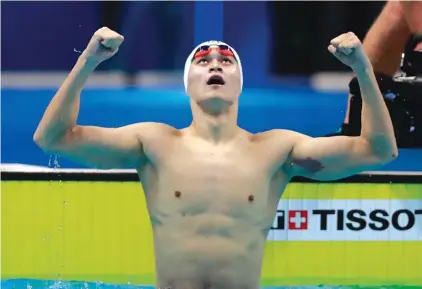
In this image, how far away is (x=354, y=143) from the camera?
2.18 metres

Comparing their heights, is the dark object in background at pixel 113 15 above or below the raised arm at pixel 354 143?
above

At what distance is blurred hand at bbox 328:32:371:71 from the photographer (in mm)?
2018

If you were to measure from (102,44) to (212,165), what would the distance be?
18.3 inches

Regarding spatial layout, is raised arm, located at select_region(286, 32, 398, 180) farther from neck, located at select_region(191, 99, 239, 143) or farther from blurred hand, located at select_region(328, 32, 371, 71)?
neck, located at select_region(191, 99, 239, 143)

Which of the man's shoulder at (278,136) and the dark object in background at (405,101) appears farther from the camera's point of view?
the dark object in background at (405,101)

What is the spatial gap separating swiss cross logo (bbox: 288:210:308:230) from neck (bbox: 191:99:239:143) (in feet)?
4.17

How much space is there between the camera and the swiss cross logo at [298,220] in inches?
138

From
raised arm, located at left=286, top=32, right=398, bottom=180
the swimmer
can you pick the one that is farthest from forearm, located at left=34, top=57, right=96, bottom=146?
the swimmer

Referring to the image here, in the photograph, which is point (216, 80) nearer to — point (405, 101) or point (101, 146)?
point (101, 146)

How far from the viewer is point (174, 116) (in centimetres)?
502

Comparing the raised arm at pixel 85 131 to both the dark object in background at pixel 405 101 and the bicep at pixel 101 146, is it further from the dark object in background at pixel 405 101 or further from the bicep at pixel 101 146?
the dark object in background at pixel 405 101

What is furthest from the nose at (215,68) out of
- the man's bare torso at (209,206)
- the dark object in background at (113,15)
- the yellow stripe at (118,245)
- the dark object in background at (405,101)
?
the dark object in background at (113,15)

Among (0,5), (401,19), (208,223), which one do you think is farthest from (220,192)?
(0,5)

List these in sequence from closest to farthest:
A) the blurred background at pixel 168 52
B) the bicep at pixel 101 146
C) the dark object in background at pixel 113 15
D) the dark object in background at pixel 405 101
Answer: the bicep at pixel 101 146 < the dark object in background at pixel 405 101 < the blurred background at pixel 168 52 < the dark object in background at pixel 113 15
